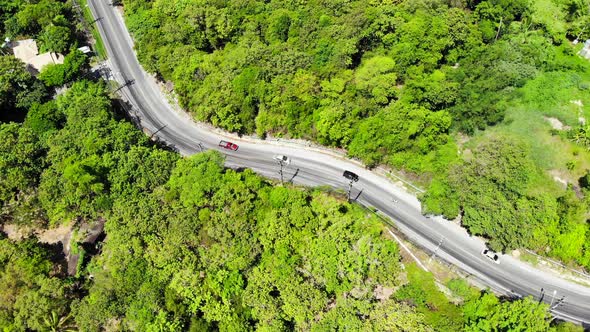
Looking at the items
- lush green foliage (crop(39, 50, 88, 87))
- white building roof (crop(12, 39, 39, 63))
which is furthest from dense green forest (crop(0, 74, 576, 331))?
white building roof (crop(12, 39, 39, 63))

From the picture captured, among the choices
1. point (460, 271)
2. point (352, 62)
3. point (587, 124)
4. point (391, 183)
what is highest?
point (352, 62)

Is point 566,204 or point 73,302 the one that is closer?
point 73,302

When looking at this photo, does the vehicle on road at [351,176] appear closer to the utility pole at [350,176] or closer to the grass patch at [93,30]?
the utility pole at [350,176]

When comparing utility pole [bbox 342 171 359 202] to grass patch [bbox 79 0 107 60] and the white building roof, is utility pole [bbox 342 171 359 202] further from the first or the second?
the white building roof

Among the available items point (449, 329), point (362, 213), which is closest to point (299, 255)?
point (362, 213)

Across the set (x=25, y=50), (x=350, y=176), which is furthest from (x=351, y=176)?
(x=25, y=50)

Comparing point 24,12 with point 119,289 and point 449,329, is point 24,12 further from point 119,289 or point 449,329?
point 449,329

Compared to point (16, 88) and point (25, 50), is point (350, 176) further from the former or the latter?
point (25, 50)
